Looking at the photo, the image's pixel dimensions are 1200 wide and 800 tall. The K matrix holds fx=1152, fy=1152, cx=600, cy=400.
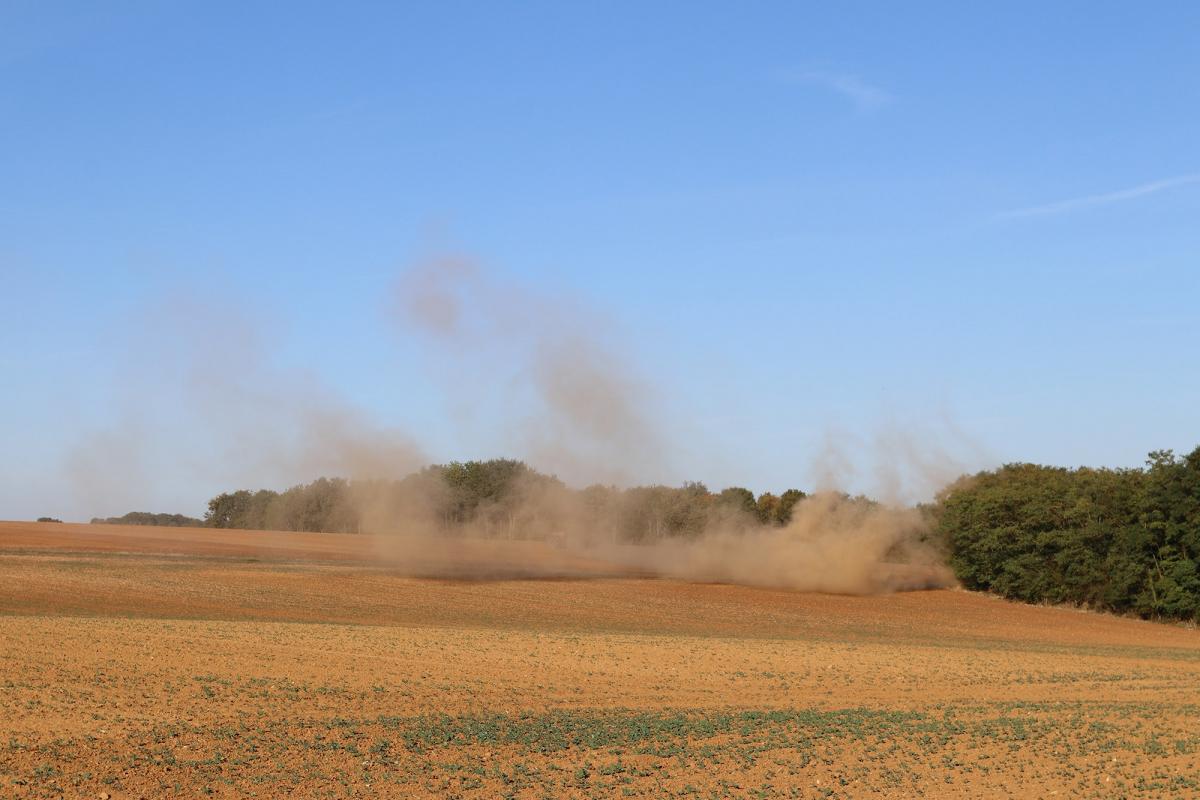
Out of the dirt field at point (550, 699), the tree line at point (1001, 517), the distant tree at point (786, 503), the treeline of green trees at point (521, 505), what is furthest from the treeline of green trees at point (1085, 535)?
the distant tree at point (786, 503)

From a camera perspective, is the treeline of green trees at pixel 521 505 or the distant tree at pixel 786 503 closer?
the treeline of green trees at pixel 521 505

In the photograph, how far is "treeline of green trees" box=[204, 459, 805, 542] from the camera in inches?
2921

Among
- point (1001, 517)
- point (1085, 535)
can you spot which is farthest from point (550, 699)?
point (1001, 517)

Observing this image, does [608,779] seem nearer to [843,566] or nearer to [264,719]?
[264,719]

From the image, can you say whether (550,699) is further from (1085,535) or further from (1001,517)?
(1001,517)

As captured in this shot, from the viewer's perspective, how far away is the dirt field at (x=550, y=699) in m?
19.1

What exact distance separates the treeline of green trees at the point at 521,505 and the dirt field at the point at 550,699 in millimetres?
12093

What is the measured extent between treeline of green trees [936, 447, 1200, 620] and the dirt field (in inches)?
175

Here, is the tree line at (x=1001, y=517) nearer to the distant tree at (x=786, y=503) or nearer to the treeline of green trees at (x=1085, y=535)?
the treeline of green trees at (x=1085, y=535)

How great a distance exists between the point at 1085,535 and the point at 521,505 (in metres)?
35.9

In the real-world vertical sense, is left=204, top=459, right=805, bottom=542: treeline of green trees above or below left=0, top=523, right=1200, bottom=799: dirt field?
above

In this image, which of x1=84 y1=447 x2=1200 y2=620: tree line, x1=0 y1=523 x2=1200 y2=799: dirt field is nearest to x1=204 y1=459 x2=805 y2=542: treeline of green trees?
x1=84 y1=447 x2=1200 y2=620: tree line

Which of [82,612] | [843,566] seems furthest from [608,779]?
[843,566]

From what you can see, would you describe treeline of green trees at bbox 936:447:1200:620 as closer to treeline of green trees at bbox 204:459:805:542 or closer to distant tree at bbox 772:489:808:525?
treeline of green trees at bbox 204:459:805:542
